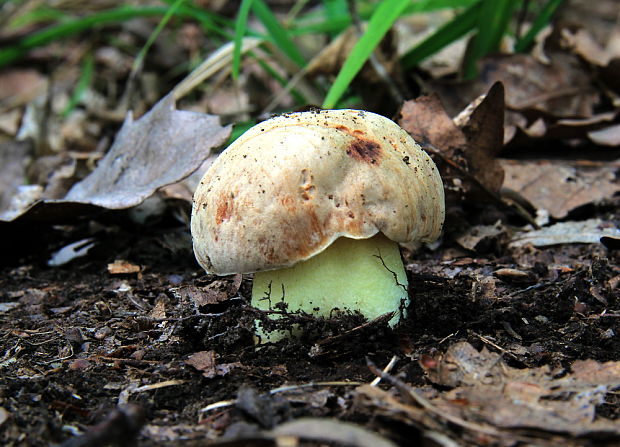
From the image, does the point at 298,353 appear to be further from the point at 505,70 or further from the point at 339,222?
the point at 505,70

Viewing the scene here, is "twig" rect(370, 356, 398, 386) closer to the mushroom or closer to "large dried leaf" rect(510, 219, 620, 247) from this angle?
the mushroom

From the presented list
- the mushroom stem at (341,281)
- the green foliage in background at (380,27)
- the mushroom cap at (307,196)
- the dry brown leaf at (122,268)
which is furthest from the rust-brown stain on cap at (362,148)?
the dry brown leaf at (122,268)

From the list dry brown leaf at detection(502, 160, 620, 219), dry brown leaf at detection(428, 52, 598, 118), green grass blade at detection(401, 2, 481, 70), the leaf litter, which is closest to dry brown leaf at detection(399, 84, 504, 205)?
the leaf litter

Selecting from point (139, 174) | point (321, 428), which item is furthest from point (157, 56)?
point (321, 428)

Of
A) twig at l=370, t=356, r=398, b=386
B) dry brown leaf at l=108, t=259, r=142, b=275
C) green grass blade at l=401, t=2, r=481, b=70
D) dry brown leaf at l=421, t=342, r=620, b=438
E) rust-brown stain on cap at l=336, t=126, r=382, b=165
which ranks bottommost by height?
dry brown leaf at l=108, t=259, r=142, b=275

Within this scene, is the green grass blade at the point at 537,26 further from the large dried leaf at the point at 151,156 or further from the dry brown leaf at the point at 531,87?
the large dried leaf at the point at 151,156

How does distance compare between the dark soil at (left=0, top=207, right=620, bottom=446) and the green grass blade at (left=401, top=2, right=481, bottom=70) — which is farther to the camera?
the green grass blade at (left=401, top=2, right=481, bottom=70)

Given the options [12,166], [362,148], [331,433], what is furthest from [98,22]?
[331,433]
